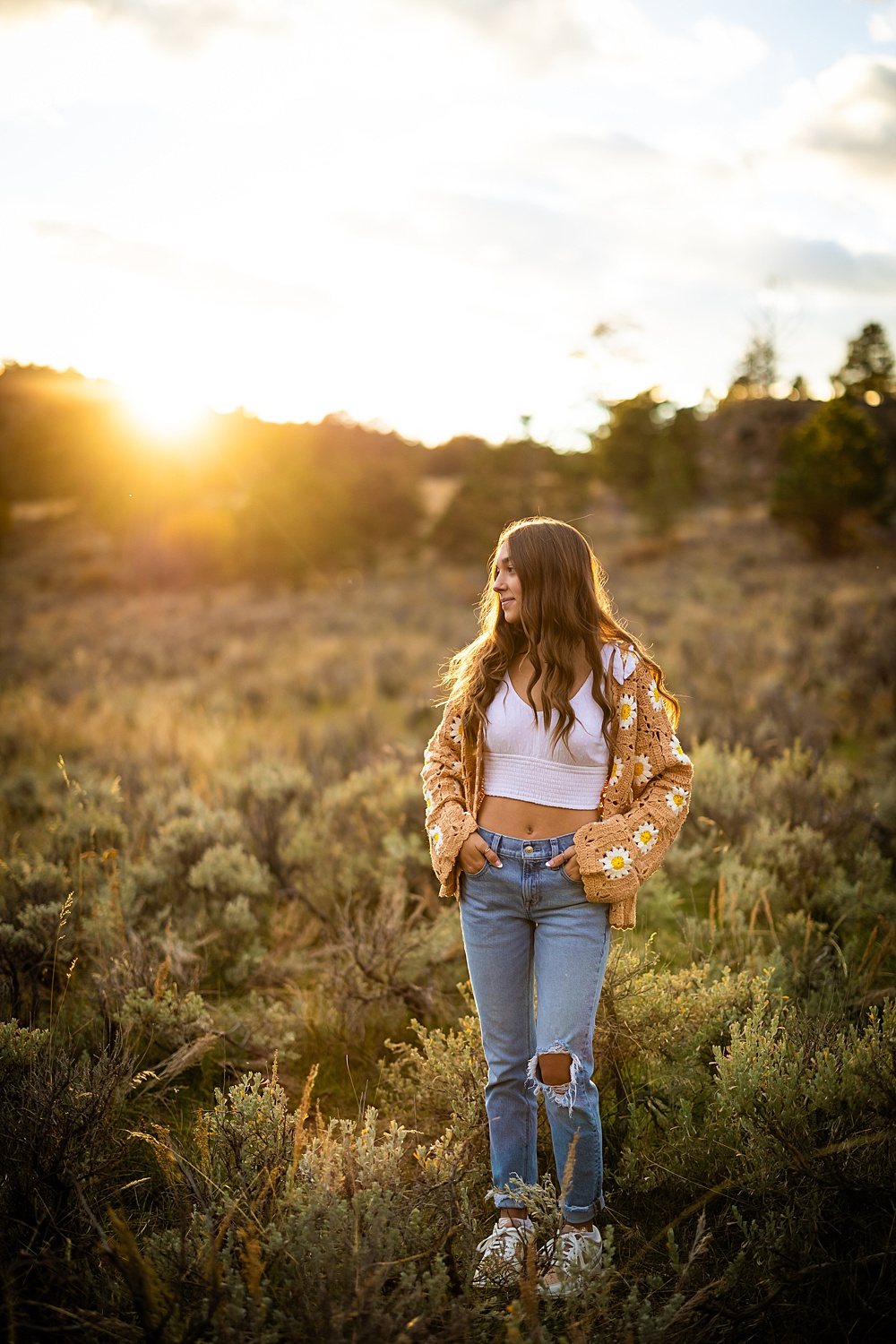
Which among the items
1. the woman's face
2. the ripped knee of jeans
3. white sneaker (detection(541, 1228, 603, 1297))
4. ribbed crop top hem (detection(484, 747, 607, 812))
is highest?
the woman's face

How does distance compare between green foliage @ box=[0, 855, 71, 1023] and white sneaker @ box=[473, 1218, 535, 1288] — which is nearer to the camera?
white sneaker @ box=[473, 1218, 535, 1288]

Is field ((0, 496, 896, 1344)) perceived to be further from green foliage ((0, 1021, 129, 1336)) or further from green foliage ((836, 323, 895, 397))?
green foliage ((836, 323, 895, 397))

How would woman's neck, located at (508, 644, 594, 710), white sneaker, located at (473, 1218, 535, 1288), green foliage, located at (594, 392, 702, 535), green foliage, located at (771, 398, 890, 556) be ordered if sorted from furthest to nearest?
green foliage, located at (594, 392, 702, 535)
green foliage, located at (771, 398, 890, 556)
woman's neck, located at (508, 644, 594, 710)
white sneaker, located at (473, 1218, 535, 1288)

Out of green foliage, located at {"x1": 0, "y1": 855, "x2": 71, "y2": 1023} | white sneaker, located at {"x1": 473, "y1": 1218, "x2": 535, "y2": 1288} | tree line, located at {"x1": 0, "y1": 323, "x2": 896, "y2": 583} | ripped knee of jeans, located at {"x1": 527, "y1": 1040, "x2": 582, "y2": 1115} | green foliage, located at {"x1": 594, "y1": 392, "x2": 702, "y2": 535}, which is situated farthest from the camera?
green foliage, located at {"x1": 594, "y1": 392, "x2": 702, "y2": 535}

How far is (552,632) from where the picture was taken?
7.62ft

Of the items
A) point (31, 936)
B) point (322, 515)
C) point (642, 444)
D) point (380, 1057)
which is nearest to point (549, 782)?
point (380, 1057)

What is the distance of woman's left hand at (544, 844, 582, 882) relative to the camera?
215 centimetres

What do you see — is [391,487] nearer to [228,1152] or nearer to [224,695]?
[224,695]

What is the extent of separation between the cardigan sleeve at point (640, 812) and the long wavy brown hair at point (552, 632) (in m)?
0.07

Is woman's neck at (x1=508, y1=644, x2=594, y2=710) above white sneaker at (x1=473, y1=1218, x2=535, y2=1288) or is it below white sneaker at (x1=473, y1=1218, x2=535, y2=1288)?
above

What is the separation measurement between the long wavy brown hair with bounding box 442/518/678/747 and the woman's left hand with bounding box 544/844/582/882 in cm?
33

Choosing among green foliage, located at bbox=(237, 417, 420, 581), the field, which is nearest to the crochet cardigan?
the field

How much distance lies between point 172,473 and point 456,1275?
130ft

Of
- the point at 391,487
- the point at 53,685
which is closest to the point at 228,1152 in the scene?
the point at 53,685
